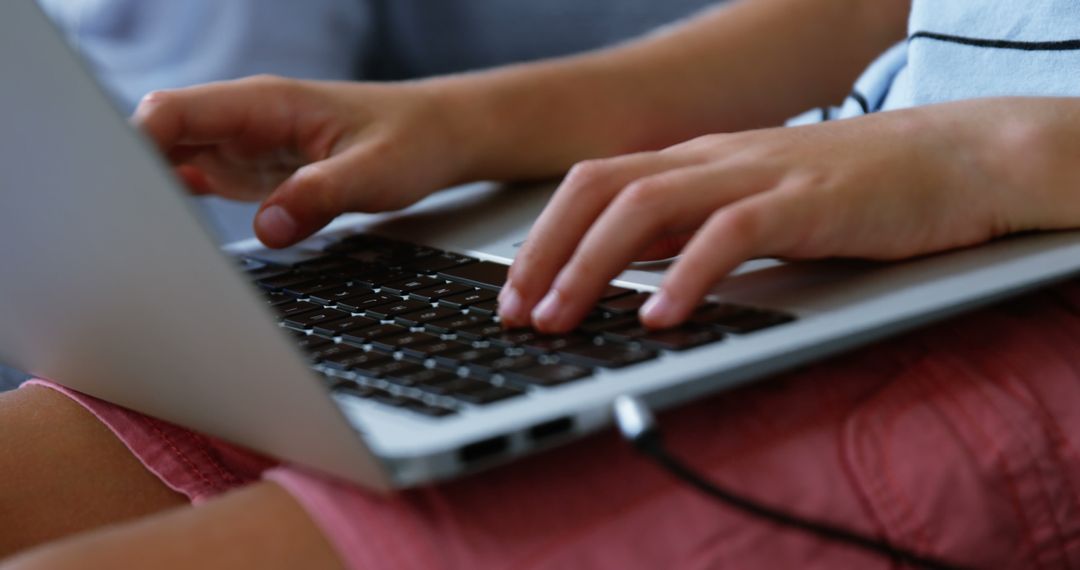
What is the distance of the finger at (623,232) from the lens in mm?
427

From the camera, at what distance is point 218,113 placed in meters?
0.66

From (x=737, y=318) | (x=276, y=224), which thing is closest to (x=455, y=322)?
(x=737, y=318)

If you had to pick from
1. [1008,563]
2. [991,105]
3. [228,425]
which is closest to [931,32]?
[991,105]

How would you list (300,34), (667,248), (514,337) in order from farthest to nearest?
(300,34), (667,248), (514,337)

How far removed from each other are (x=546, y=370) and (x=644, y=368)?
0.03 meters

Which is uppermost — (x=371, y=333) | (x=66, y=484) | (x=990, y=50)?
(x=990, y=50)

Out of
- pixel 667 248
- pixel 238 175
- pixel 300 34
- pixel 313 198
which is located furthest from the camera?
pixel 300 34

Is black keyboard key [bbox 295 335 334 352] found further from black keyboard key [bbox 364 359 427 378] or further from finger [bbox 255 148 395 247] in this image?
finger [bbox 255 148 395 247]

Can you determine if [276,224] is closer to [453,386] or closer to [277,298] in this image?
[277,298]

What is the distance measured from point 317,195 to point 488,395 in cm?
31

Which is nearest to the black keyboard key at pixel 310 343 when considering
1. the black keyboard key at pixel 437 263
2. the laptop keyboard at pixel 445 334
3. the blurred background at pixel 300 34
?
the laptop keyboard at pixel 445 334

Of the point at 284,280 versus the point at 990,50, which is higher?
the point at 990,50

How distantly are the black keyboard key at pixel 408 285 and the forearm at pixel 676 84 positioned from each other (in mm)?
179

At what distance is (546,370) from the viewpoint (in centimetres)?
37
